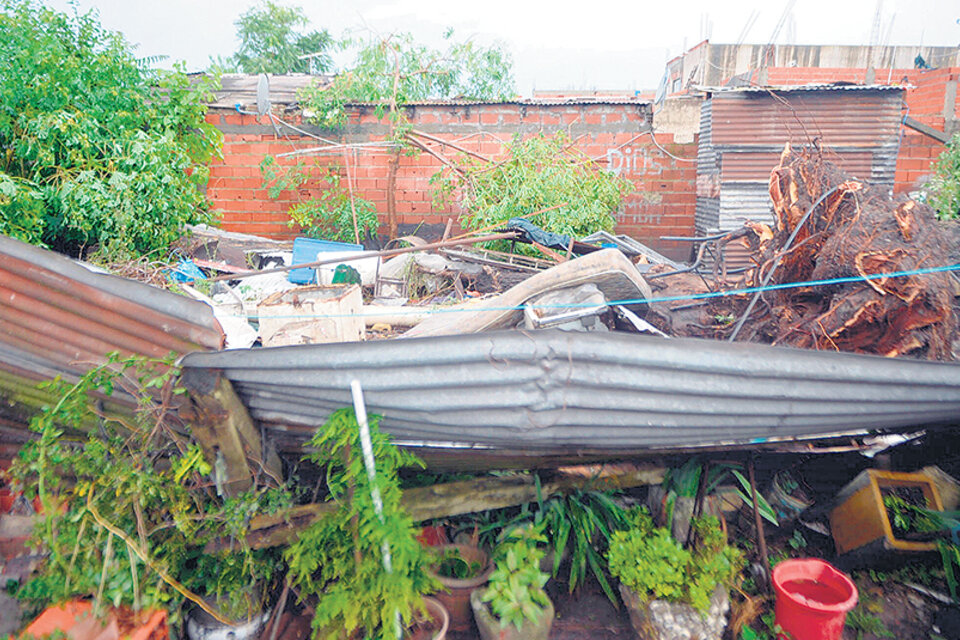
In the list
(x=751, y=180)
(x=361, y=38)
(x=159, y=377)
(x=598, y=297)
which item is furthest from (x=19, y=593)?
(x=751, y=180)

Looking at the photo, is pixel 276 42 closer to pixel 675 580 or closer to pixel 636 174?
pixel 636 174

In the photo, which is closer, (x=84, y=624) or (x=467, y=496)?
(x=84, y=624)

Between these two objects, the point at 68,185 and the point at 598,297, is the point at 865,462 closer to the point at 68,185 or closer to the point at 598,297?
the point at 598,297

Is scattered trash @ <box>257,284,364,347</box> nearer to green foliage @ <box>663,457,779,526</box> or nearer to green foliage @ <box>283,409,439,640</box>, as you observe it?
green foliage @ <box>283,409,439,640</box>

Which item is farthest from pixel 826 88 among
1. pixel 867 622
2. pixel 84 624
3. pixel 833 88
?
pixel 84 624

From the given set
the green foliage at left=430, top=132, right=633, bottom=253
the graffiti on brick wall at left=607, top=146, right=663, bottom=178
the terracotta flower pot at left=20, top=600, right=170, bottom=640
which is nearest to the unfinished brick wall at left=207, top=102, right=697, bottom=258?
the graffiti on brick wall at left=607, top=146, right=663, bottom=178

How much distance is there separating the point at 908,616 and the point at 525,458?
198 cm

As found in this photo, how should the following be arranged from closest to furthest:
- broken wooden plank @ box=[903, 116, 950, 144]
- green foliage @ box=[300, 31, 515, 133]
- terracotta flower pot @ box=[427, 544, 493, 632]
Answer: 1. terracotta flower pot @ box=[427, 544, 493, 632]
2. broken wooden plank @ box=[903, 116, 950, 144]
3. green foliage @ box=[300, 31, 515, 133]

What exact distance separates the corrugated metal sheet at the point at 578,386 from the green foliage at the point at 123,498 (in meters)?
0.34

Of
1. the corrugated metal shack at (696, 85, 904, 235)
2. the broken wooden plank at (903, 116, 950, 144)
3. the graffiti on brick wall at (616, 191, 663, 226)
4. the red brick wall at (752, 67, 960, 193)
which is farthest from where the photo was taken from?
the graffiti on brick wall at (616, 191, 663, 226)

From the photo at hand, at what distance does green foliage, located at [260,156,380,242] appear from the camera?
7188 millimetres

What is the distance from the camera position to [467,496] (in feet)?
8.63

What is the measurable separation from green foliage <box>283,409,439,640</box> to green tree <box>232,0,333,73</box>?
14587 mm

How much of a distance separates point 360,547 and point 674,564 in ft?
4.67
